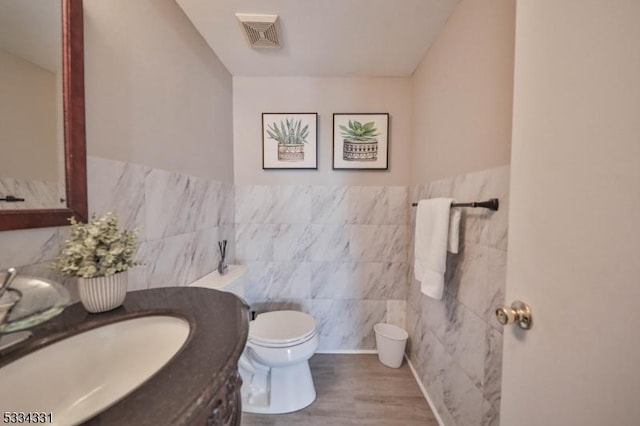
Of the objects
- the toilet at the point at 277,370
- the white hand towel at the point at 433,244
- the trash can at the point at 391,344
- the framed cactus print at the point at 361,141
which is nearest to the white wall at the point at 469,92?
the white hand towel at the point at 433,244

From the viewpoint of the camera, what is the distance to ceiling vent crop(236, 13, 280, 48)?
4.27 feet

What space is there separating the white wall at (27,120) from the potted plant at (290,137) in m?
1.33

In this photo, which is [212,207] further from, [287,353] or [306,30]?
[306,30]

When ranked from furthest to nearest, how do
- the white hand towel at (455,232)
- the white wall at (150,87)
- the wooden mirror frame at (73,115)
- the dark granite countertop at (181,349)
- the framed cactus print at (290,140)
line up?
1. the framed cactus print at (290,140)
2. the white hand towel at (455,232)
3. the white wall at (150,87)
4. the wooden mirror frame at (73,115)
5. the dark granite countertop at (181,349)

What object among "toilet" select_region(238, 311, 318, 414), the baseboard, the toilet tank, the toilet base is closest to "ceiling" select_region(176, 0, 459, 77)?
the toilet tank

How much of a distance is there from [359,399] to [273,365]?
0.62 m

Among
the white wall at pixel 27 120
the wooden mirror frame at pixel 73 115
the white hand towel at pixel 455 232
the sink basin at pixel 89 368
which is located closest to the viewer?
the sink basin at pixel 89 368

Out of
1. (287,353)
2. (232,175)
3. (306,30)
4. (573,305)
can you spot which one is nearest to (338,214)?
(232,175)

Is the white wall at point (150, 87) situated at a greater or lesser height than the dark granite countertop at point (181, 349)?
greater

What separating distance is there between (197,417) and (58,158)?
0.84 metres

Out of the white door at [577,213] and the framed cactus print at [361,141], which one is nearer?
the white door at [577,213]

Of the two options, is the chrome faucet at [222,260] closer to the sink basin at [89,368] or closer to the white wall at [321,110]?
the white wall at [321,110]

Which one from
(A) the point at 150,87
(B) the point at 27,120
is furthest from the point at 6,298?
(A) the point at 150,87

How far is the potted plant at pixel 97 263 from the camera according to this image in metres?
0.63
